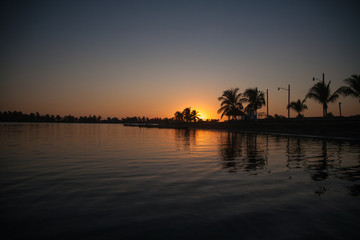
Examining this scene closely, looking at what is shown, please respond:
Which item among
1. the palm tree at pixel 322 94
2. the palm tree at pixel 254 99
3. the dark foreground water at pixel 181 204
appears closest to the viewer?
the dark foreground water at pixel 181 204

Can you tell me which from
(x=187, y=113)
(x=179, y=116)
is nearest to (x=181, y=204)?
Result: (x=187, y=113)

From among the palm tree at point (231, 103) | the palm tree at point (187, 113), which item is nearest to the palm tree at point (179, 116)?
the palm tree at point (187, 113)

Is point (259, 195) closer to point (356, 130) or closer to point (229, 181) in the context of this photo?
point (229, 181)

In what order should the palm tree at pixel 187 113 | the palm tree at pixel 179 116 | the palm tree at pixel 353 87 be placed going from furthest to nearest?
1. the palm tree at pixel 179 116
2. the palm tree at pixel 187 113
3. the palm tree at pixel 353 87

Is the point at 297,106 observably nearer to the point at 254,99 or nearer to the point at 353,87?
the point at 254,99

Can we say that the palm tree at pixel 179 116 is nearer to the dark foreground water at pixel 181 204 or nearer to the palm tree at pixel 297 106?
the palm tree at pixel 297 106

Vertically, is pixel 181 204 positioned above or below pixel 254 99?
below

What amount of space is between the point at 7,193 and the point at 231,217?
19.8ft

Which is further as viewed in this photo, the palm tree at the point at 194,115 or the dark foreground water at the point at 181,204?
the palm tree at the point at 194,115

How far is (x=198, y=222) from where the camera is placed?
13.7 ft

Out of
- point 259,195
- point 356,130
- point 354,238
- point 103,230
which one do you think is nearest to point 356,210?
point 354,238

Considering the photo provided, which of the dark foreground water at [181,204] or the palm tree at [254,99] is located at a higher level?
the palm tree at [254,99]

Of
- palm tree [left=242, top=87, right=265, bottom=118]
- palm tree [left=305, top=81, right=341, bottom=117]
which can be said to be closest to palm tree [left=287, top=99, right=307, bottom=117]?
palm tree [left=242, top=87, right=265, bottom=118]

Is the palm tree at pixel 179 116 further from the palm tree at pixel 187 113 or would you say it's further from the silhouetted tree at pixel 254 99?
the silhouetted tree at pixel 254 99
